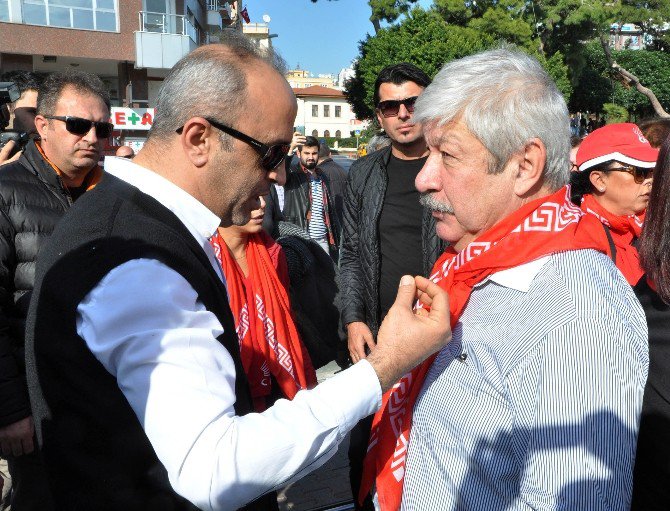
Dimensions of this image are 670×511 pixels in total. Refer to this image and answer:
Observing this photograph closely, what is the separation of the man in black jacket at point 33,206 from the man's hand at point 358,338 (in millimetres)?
1477

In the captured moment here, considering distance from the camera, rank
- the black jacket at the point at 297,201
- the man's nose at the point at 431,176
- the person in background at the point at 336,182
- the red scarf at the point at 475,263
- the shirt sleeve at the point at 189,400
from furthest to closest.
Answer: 1. the person in background at the point at 336,182
2. the black jacket at the point at 297,201
3. the man's nose at the point at 431,176
4. the red scarf at the point at 475,263
5. the shirt sleeve at the point at 189,400

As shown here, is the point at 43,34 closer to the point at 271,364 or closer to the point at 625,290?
Answer: the point at 271,364

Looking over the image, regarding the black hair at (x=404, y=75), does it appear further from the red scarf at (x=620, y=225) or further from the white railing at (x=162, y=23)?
the white railing at (x=162, y=23)

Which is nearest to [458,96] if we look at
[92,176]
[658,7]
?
[92,176]

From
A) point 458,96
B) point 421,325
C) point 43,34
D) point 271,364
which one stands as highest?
point 43,34

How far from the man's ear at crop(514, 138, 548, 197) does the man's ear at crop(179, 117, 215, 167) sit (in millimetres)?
780

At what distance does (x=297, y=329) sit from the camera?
309 centimetres

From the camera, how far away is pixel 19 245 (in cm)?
273

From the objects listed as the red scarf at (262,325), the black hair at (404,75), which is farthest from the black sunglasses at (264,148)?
the black hair at (404,75)

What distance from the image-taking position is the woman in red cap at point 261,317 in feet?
8.86

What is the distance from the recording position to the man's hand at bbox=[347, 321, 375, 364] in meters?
2.94

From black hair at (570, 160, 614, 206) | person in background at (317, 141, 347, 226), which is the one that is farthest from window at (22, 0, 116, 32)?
black hair at (570, 160, 614, 206)

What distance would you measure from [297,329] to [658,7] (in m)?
40.4

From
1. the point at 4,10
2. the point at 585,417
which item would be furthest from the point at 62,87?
the point at 4,10
